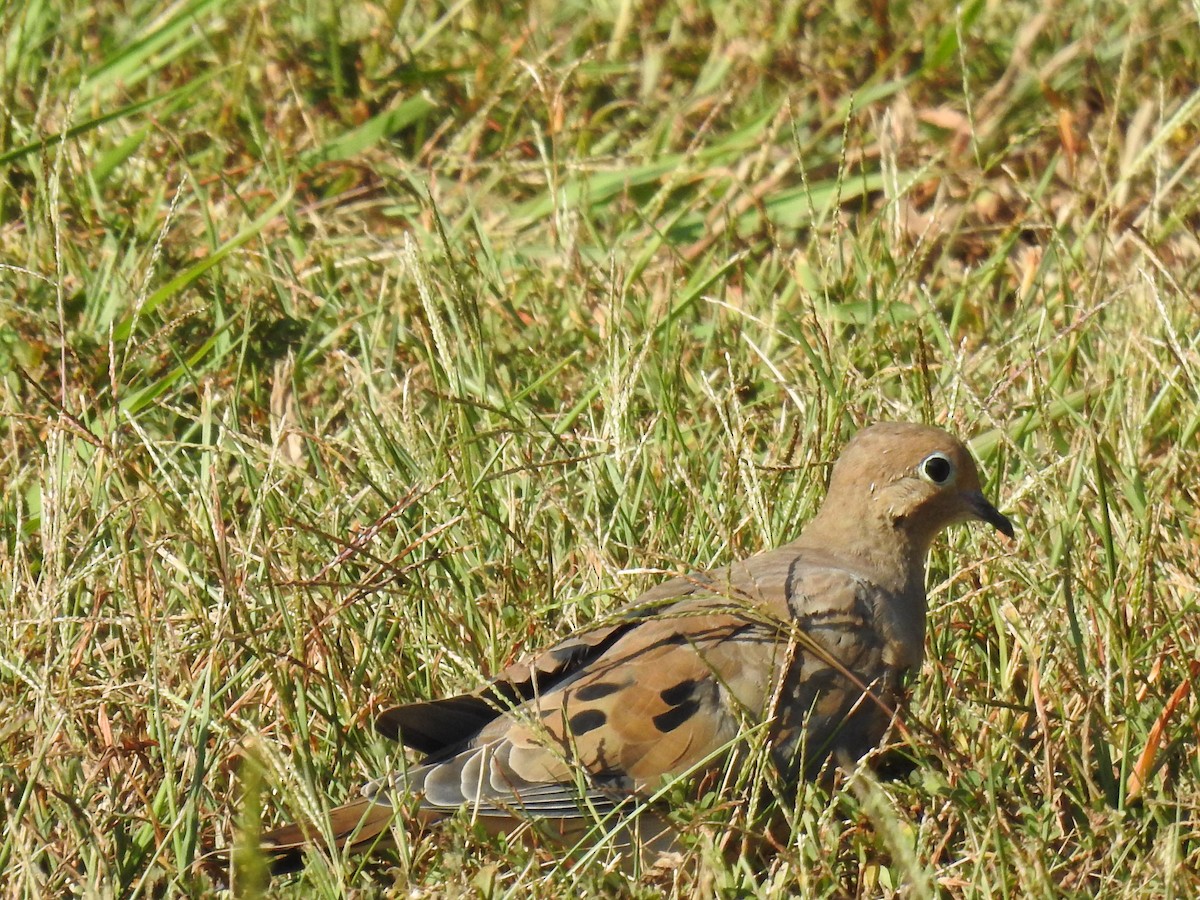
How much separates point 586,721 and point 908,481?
3.09ft

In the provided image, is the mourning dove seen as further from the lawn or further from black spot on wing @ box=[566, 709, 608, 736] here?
the lawn

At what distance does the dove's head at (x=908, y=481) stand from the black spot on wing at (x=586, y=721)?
0.81 m

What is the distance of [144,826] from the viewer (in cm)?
331

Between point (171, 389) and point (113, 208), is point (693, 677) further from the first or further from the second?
point (113, 208)

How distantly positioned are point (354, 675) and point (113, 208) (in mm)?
2419

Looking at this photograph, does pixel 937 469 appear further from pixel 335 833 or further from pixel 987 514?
pixel 335 833

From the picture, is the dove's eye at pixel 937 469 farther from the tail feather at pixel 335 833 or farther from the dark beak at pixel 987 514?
the tail feather at pixel 335 833

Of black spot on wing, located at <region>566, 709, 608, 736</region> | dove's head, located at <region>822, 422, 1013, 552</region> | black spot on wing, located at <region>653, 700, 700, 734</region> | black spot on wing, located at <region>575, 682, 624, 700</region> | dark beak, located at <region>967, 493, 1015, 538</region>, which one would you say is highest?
dove's head, located at <region>822, 422, 1013, 552</region>

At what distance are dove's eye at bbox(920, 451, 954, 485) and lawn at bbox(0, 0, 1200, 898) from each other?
Answer: 18 centimetres

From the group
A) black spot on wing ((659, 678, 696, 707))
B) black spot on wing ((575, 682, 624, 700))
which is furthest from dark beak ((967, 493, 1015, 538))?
black spot on wing ((575, 682, 624, 700))

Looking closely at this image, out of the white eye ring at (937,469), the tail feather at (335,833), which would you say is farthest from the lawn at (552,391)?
the white eye ring at (937,469)

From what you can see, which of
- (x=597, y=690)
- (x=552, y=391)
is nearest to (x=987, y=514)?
(x=597, y=690)

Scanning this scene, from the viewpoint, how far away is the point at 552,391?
4.92m

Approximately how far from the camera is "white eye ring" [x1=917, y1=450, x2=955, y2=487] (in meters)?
3.91
